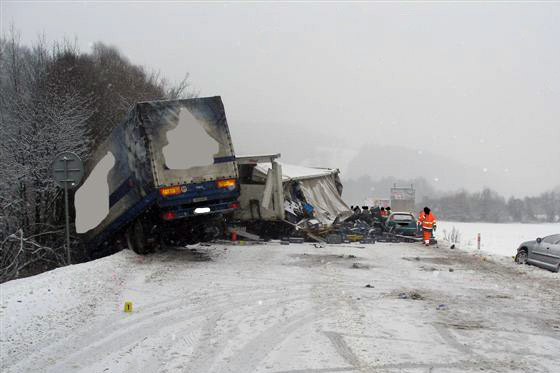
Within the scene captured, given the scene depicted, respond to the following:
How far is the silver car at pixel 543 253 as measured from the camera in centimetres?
1237

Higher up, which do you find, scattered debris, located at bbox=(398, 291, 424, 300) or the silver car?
the silver car

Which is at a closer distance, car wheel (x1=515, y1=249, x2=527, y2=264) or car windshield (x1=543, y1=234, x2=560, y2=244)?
car windshield (x1=543, y1=234, x2=560, y2=244)

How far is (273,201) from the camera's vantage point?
1722 centimetres

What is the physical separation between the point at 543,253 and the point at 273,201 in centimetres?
806

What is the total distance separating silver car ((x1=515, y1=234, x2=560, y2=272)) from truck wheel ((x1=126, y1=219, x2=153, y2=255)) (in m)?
9.87

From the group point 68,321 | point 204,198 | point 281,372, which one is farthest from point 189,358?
point 204,198

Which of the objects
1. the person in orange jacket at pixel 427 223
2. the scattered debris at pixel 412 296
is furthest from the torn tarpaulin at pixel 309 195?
the scattered debris at pixel 412 296

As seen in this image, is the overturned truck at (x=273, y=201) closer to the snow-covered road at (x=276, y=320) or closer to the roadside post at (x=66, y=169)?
the snow-covered road at (x=276, y=320)

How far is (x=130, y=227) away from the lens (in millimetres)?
13711

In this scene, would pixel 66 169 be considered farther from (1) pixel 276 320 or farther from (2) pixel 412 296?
(2) pixel 412 296

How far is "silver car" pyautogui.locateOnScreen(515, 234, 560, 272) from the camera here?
1237 centimetres

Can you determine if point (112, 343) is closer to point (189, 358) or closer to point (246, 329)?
point (189, 358)

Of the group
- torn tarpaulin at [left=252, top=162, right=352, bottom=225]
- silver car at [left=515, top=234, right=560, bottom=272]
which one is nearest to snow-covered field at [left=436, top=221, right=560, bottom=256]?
silver car at [left=515, top=234, right=560, bottom=272]

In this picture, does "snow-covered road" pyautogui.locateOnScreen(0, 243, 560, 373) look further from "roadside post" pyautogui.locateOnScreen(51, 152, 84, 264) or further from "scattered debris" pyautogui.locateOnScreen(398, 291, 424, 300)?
"roadside post" pyautogui.locateOnScreen(51, 152, 84, 264)
